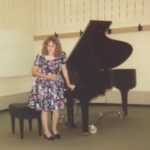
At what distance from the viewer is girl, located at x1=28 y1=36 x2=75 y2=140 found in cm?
456

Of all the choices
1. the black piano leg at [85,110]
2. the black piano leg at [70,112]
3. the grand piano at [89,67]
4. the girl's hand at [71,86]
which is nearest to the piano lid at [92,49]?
the grand piano at [89,67]

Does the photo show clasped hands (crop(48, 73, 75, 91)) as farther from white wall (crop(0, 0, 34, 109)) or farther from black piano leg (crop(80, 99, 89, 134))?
white wall (crop(0, 0, 34, 109))

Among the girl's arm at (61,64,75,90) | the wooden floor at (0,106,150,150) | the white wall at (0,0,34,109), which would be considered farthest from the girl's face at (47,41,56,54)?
the white wall at (0,0,34,109)

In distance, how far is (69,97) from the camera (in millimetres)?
4859

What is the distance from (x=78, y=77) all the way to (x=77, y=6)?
371cm

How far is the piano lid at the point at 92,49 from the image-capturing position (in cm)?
469

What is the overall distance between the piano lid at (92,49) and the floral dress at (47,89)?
0.91 ft

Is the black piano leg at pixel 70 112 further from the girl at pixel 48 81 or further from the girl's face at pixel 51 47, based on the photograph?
the girl's face at pixel 51 47

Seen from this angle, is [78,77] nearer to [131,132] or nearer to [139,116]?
[131,132]

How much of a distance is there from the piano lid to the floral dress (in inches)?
10.9

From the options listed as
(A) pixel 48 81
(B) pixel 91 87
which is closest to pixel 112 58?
(B) pixel 91 87

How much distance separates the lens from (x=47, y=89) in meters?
4.57

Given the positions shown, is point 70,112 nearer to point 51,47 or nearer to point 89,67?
point 89,67

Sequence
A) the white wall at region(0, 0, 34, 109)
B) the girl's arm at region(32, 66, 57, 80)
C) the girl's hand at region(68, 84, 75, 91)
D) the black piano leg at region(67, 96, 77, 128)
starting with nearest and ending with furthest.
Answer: the girl's arm at region(32, 66, 57, 80), the girl's hand at region(68, 84, 75, 91), the black piano leg at region(67, 96, 77, 128), the white wall at region(0, 0, 34, 109)
